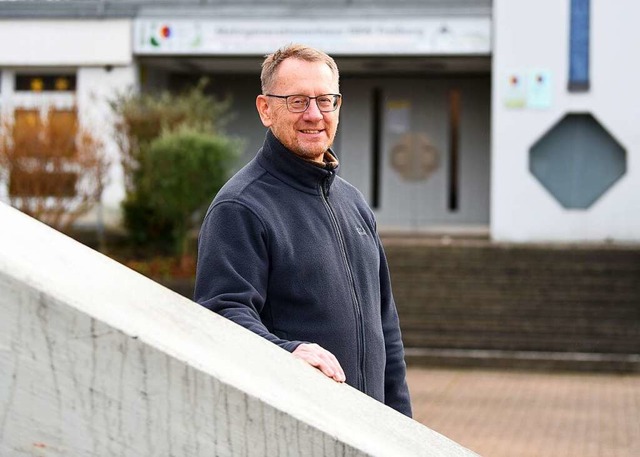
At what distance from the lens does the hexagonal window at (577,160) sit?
20.4 metres

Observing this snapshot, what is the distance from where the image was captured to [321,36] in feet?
71.4

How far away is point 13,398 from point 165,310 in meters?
0.37

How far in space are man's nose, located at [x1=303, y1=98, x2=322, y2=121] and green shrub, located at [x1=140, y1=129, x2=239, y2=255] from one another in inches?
591

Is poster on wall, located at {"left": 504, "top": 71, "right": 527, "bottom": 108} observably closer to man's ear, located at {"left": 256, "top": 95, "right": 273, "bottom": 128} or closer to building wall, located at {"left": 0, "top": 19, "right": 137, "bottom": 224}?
building wall, located at {"left": 0, "top": 19, "right": 137, "bottom": 224}

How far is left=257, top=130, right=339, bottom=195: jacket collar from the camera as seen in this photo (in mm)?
3018

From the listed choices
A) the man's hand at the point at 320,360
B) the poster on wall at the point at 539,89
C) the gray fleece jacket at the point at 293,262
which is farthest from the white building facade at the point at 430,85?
the man's hand at the point at 320,360

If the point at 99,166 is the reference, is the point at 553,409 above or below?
below

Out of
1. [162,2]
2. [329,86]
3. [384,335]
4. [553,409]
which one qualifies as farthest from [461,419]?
[162,2]

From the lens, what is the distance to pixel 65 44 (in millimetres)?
22656

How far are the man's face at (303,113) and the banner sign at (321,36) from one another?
18.4 m

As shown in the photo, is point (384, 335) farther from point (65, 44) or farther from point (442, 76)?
point (442, 76)

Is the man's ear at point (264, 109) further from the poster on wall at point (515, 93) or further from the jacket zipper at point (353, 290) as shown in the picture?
the poster on wall at point (515, 93)

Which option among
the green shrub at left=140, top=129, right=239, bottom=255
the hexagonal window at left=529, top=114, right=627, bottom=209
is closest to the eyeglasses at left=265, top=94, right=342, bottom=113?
the green shrub at left=140, top=129, right=239, bottom=255

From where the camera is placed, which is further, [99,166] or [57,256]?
[99,166]
